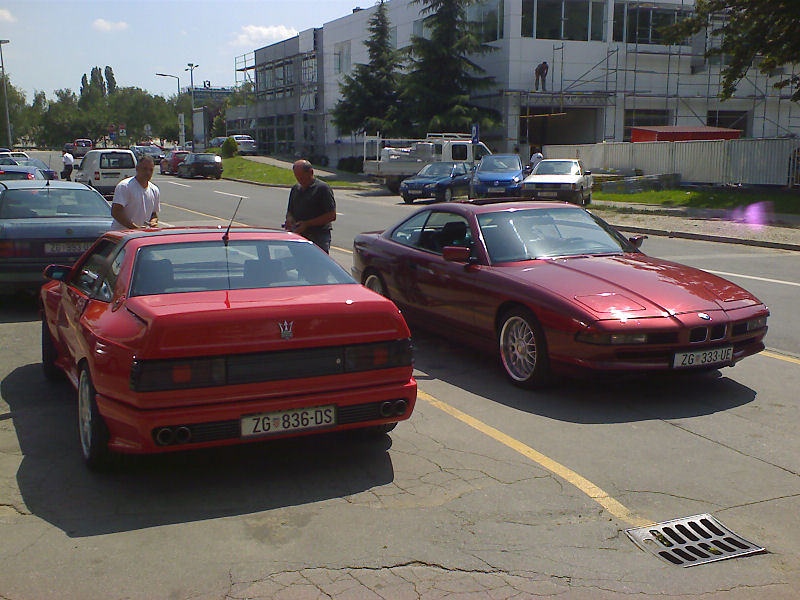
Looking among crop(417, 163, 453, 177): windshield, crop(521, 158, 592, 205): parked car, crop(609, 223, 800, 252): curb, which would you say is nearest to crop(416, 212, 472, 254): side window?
crop(609, 223, 800, 252): curb

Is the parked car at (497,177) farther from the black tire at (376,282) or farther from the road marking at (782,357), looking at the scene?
the road marking at (782,357)

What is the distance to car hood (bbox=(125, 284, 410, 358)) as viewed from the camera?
429cm

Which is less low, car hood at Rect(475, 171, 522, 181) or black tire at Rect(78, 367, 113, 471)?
car hood at Rect(475, 171, 522, 181)

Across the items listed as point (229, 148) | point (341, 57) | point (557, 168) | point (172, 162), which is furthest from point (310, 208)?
point (341, 57)

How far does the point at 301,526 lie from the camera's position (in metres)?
4.08

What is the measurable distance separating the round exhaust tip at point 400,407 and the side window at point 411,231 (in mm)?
3701

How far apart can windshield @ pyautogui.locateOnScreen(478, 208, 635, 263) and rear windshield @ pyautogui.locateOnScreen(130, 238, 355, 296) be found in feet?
7.65

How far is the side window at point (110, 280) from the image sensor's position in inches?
198

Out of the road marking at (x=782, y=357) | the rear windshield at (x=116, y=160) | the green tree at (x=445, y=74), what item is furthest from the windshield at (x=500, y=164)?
the road marking at (x=782, y=357)

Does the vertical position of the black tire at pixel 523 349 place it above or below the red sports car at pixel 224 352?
below

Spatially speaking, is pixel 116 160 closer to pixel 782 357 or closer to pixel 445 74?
pixel 445 74

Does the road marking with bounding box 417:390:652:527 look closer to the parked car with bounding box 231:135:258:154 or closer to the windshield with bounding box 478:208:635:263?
the windshield with bounding box 478:208:635:263

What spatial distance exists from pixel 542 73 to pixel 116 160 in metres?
24.6

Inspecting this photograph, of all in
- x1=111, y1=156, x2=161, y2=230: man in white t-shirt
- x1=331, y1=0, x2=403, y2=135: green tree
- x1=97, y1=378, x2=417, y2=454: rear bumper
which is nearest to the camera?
x1=97, y1=378, x2=417, y2=454: rear bumper
